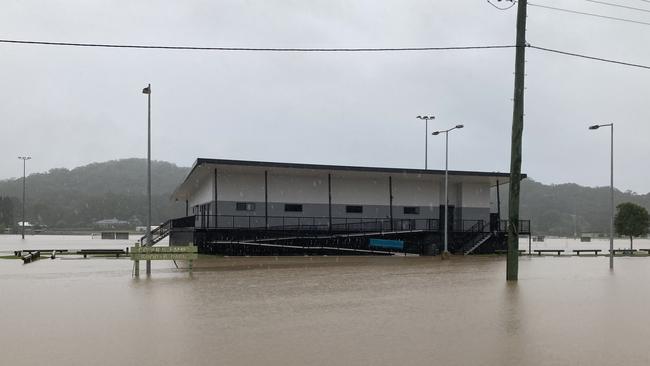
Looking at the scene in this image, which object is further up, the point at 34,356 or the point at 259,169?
the point at 259,169

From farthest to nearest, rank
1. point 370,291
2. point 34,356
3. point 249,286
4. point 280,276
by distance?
point 280,276 < point 249,286 < point 370,291 < point 34,356

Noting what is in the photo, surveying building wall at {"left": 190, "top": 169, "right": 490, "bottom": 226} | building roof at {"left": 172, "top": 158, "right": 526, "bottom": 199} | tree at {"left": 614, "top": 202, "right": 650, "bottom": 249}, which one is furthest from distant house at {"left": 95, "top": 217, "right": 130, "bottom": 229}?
tree at {"left": 614, "top": 202, "right": 650, "bottom": 249}

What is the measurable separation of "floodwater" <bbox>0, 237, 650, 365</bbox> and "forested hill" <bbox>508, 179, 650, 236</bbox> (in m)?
143

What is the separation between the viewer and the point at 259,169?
1500 inches

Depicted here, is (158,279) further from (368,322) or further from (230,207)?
(230,207)

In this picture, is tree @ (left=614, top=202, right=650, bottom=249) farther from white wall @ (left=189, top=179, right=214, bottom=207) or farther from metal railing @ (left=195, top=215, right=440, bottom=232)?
white wall @ (left=189, top=179, right=214, bottom=207)

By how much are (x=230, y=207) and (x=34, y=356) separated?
1191 inches

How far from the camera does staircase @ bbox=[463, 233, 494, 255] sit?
40062mm

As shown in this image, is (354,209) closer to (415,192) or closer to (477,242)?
(415,192)

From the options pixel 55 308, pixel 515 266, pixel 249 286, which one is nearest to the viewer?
pixel 55 308

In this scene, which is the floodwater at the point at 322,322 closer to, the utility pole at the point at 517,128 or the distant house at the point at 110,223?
the utility pole at the point at 517,128

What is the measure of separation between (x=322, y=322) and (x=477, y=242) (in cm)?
3218

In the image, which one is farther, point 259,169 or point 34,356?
point 259,169

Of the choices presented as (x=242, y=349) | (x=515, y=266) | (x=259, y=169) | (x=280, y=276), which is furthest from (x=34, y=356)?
(x=259, y=169)
